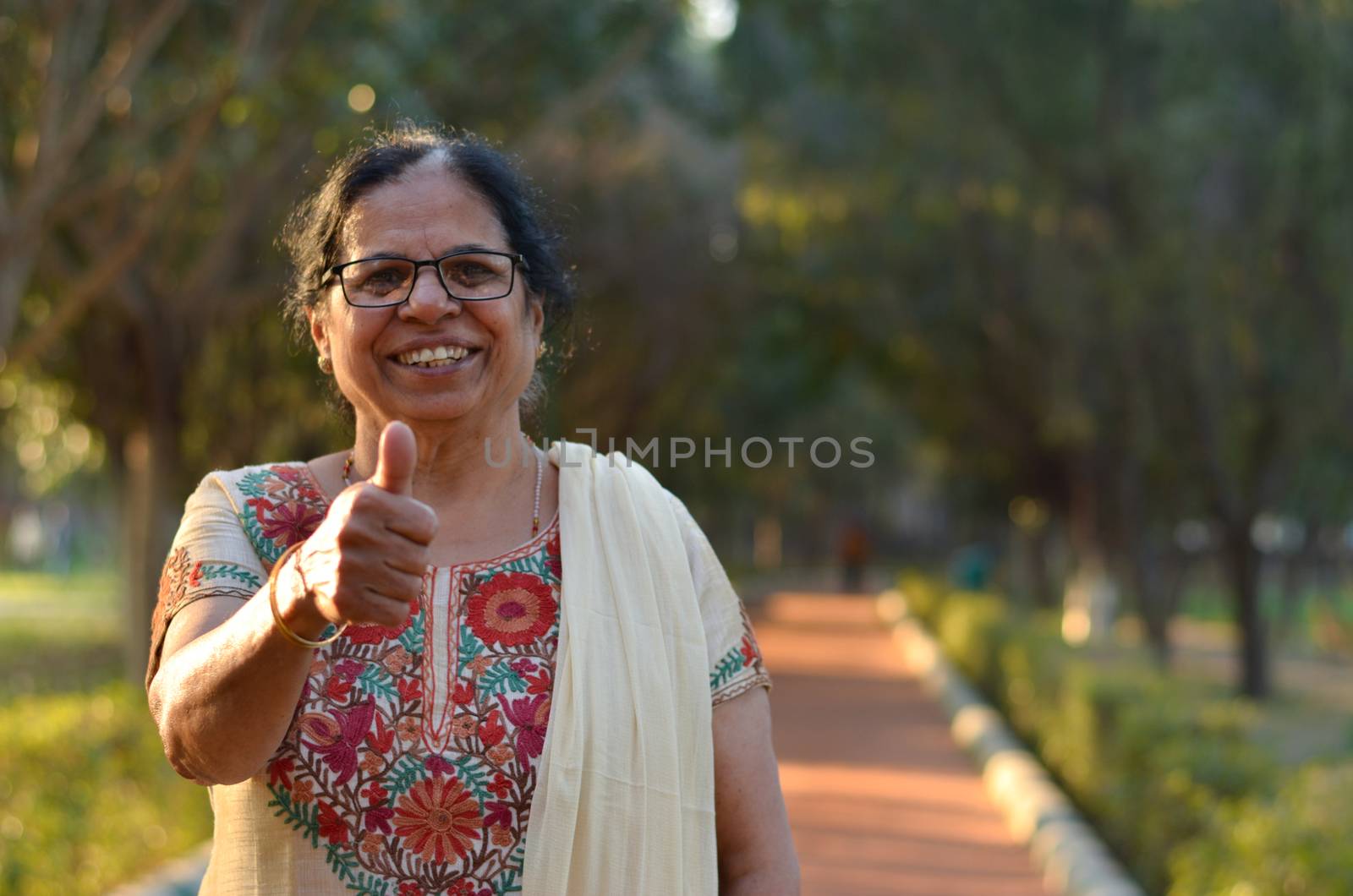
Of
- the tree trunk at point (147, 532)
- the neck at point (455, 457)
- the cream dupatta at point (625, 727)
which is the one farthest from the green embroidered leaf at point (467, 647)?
the tree trunk at point (147, 532)

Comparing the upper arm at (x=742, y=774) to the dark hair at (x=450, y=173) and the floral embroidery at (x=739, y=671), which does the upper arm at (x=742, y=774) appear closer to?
the floral embroidery at (x=739, y=671)

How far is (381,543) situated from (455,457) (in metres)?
0.66

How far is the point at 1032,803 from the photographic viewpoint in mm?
10602

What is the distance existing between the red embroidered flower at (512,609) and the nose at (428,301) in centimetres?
38

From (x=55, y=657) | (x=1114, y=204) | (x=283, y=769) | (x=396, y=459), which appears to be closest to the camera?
(x=396, y=459)

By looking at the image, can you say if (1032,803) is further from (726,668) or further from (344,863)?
(344,863)

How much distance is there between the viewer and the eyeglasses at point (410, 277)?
2.27 meters

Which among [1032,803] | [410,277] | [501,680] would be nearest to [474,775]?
[501,680]

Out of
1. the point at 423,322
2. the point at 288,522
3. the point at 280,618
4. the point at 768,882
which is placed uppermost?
the point at 423,322

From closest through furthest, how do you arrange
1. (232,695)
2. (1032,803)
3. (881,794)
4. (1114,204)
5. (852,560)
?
(232,695)
(1032,803)
(881,794)
(1114,204)
(852,560)

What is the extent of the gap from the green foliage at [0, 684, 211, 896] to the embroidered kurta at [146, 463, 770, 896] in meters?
4.53

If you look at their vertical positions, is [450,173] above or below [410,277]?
above

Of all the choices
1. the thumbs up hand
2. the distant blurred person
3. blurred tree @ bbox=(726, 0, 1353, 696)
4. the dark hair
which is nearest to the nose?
the dark hair

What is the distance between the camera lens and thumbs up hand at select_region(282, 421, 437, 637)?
5.66 feet
